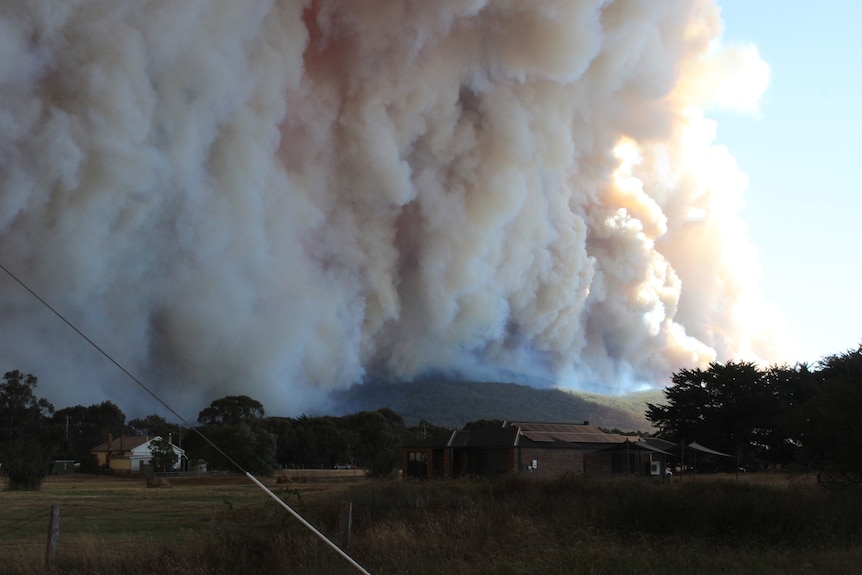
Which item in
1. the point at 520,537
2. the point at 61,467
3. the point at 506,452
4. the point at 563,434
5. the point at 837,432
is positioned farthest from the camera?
the point at 61,467

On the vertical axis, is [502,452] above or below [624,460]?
above

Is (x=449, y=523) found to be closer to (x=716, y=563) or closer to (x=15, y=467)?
(x=716, y=563)

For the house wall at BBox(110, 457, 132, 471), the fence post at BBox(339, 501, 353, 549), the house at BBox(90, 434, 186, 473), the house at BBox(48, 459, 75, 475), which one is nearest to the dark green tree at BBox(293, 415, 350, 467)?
the house at BBox(90, 434, 186, 473)

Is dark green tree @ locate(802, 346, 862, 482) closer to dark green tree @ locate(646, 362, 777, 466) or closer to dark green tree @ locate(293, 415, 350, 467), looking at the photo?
dark green tree @ locate(646, 362, 777, 466)

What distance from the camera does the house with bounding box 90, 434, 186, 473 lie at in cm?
8550

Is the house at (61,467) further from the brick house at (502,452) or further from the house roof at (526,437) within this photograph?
the house roof at (526,437)

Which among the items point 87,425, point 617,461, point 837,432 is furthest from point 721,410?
point 87,425

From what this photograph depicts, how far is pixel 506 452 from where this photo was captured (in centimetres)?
5322

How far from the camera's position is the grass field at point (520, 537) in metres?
11.9

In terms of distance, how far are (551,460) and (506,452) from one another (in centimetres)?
337

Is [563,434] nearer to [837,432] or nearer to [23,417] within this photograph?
[837,432]

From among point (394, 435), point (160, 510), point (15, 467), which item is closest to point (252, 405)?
point (394, 435)

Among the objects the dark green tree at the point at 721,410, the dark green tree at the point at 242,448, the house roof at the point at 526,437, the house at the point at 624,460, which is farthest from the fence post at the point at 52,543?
the dark green tree at the point at 721,410

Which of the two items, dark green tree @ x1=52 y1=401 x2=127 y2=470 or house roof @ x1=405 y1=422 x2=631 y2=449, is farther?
dark green tree @ x1=52 y1=401 x2=127 y2=470
